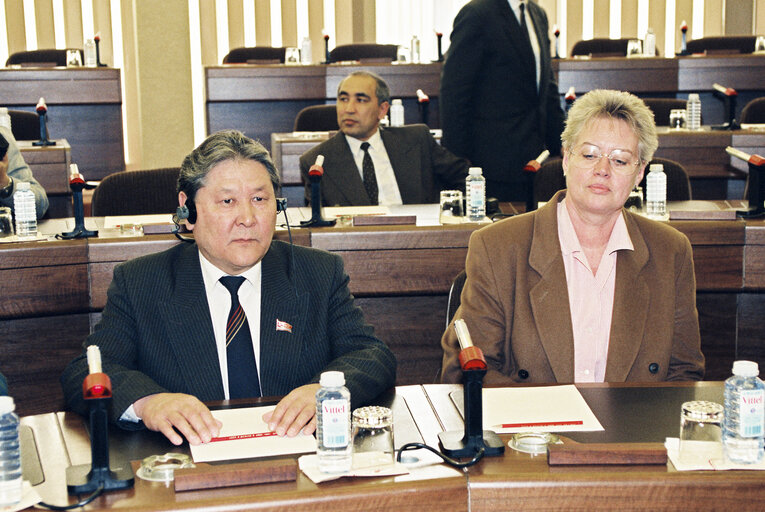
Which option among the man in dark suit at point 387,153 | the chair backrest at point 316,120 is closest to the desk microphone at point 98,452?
the man in dark suit at point 387,153

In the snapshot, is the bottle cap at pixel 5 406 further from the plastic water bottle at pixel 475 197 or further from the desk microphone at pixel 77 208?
the plastic water bottle at pixel 475 197

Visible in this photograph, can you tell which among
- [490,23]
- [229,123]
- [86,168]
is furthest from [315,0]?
[490,23]

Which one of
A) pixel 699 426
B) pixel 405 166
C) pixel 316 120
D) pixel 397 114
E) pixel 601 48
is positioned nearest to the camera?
pixel 699 426

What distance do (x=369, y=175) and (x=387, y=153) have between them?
0.54 ft

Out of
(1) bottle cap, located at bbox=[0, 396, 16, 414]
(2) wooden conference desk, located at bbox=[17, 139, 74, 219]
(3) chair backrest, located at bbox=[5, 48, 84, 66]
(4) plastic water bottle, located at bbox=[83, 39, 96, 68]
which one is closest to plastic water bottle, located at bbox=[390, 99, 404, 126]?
(2) wooden conference desk, located at bbox=[17, 139, 74, 219]

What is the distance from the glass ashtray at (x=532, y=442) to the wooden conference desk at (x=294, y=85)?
5.41m

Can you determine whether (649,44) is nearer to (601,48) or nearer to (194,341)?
(601,48)

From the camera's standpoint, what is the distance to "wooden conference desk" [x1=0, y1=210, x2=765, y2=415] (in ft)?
10.0

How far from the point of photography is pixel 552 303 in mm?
2260

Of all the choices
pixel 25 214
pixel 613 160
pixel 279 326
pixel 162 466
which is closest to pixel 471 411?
pixel 162 466

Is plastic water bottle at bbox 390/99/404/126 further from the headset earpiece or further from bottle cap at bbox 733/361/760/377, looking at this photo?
bottle cap at bbox 733/361/760/377

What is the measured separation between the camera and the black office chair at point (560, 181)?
364 cm

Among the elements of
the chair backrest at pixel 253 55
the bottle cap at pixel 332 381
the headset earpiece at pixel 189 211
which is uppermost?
the chair backrest at pixel 253 55

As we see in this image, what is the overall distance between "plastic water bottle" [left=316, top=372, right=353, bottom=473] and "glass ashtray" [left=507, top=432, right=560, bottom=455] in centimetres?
28
